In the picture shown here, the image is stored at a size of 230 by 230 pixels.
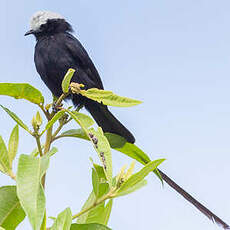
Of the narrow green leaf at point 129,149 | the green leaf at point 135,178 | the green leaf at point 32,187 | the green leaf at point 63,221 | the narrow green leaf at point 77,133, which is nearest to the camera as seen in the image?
the green leaf at point 32,187

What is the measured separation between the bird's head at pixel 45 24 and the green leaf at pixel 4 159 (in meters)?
2.42

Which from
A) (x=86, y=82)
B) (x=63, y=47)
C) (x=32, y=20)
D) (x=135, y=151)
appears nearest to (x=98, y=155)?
(x=135, y=151)

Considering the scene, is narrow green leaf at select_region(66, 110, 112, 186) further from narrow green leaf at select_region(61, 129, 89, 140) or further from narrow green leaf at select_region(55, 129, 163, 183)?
narrow green leaf at select_region(55, 129, 163, 183)

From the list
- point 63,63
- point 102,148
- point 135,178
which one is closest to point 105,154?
point 102,148

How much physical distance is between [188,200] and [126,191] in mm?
733

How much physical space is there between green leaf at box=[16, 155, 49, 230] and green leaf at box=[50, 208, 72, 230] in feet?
0.39

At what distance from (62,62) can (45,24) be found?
634 millimetres

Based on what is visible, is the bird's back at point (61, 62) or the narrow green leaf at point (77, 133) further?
the bird's back at point (61, 62)

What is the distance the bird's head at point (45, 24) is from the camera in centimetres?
377

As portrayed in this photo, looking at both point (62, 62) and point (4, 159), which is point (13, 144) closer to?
point (4, 159)

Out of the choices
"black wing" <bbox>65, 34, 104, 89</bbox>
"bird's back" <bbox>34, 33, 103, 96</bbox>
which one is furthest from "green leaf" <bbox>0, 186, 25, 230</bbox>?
"black wing" <bbox>65, 34, 104, 89</bbox>

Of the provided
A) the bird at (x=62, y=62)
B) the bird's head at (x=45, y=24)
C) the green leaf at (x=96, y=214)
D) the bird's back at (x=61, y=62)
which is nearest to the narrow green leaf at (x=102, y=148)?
the green leaf at (x=96, y=214)

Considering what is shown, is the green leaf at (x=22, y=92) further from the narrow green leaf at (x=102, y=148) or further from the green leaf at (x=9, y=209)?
the green leaf at (x=9, y=209)

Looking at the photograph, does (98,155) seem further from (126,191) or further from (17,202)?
(17,202)
